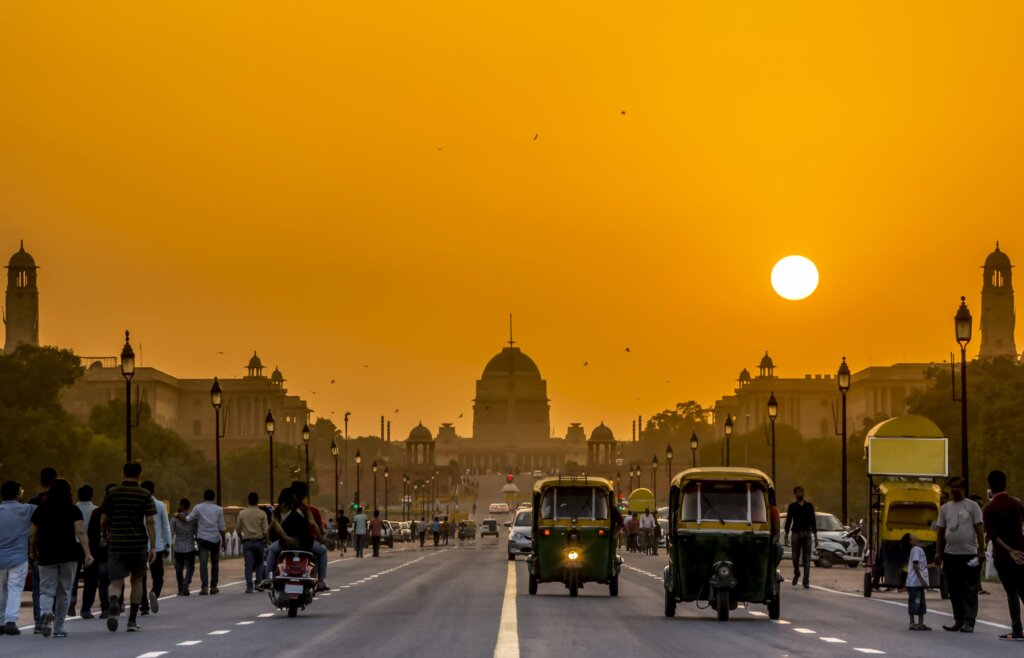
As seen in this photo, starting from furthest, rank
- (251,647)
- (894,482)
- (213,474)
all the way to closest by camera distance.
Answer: (213,474), (894,482), (251,647)

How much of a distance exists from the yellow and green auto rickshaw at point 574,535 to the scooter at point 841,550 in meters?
21.5

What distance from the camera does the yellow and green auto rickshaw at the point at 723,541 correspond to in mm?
26875

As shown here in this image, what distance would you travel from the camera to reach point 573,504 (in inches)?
1374

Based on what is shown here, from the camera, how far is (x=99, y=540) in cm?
2922

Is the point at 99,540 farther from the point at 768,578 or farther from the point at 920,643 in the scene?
the point at 920,643

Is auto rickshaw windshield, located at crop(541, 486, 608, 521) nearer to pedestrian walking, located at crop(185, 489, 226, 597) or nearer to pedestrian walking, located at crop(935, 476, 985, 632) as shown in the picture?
pedestrian walking, located at crop(185, 489, 226, 597)

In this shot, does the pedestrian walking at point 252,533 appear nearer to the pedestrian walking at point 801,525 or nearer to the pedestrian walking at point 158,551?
the pedestrian walking at point 158,551

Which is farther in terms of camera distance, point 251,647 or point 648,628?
point 648,628

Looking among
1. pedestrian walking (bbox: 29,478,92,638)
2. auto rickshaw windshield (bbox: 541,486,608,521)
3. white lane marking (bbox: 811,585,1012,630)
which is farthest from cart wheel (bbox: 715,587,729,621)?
pedestrian walking (bbox: 29,478,92,638)

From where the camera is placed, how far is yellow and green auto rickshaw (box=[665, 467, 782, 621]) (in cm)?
2688

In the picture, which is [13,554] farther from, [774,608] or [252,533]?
[252,533]

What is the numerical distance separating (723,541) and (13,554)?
930 centimetres

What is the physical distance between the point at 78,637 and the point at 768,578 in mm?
9190

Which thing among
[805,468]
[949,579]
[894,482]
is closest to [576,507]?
[894,482]
